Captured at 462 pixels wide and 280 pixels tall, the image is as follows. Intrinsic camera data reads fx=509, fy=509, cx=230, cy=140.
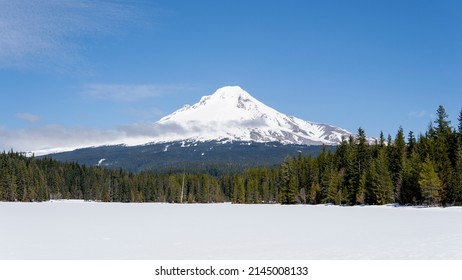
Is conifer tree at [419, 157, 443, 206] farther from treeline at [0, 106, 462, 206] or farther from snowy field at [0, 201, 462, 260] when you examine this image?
snowy field at [0, 201, 462, 260]

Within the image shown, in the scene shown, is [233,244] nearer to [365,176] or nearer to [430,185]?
[430,185]

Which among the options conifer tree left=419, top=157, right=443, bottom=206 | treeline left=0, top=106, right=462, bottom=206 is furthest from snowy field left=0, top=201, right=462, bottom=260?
treeline left=0, top=106, right=462, bottom=206

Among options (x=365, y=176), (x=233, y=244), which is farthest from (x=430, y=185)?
(x=233, y=244)

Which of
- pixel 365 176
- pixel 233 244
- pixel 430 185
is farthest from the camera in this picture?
pixel 365 176

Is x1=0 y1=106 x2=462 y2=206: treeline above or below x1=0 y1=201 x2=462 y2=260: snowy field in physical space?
above

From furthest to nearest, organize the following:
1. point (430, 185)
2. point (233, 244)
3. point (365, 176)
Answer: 1. point (365, 176)
2. point (430, 185)
3. point (233, 244)

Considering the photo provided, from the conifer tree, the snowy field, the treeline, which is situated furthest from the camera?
the treeline

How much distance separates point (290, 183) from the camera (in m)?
132

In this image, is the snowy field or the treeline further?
the treeline

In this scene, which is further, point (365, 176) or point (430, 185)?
point (365, 176)

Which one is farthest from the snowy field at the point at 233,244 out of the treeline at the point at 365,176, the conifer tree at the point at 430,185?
the treeline at the point at 365,176

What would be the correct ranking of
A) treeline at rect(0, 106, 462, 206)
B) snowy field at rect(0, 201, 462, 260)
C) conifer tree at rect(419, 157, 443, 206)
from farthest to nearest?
treeline at rect(0, 106, 462, 206)
conifer tree at rect(419, 157, 443, 206)
snowy field at rect(0, 201, 462, 260)
